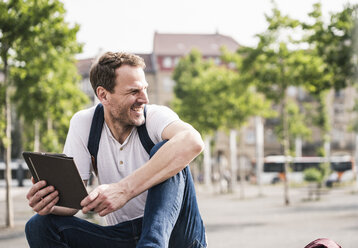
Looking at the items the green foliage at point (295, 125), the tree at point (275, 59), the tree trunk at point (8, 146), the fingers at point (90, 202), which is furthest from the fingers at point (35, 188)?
the green foliage at point (295, 125)

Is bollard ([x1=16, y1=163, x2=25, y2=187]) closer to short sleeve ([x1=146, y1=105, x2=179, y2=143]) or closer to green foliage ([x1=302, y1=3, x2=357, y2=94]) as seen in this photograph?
green foliage ([x1=302, y1=3, x2=357, y2=94])

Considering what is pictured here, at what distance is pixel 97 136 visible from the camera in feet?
10.1

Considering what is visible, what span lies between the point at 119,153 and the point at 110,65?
439 mm

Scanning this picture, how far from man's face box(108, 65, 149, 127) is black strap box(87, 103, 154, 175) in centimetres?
6

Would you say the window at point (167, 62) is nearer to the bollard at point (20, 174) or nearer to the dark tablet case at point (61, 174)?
the bollard at point (20, 174)

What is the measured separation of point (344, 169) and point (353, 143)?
79.6 ft

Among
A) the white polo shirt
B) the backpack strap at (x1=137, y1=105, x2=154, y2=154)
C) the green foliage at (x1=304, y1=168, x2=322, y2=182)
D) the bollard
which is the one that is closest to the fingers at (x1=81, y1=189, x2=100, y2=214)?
the white polo shirt

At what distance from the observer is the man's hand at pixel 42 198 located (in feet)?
8.98

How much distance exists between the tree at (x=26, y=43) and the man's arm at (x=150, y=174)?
1038 centimetres

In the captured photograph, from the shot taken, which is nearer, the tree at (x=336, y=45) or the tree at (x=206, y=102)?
the tree at (x=336, y=45)

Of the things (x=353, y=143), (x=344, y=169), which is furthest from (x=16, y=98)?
(x=353, y=143)

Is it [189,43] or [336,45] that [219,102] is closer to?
[336,45]

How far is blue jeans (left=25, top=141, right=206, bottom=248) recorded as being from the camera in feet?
8.67

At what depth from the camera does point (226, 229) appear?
40.6ft
